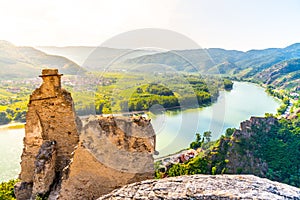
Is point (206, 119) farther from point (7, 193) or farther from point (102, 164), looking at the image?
point (102, 164)

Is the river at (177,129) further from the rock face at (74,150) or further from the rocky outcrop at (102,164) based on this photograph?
the rocky outcrop at (102,164)

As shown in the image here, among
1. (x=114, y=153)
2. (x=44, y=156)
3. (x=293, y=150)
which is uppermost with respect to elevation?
(x=114, y=153)

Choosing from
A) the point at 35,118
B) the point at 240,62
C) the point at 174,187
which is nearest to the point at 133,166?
the point at 174,187

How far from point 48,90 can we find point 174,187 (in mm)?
3992

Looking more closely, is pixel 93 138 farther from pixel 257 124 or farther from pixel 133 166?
pixel 257 124

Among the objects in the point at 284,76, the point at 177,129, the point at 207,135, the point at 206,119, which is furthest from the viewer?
the point at 284,76

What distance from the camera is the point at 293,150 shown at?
27531 millimetres

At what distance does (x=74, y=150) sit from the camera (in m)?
5.34

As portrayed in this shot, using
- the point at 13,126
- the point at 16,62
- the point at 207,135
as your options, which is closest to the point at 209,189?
the point at 207,135

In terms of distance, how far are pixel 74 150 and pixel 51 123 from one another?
131 centimetres

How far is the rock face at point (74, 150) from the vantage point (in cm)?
511

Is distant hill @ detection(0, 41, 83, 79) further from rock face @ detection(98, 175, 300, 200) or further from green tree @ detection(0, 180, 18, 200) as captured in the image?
rock face @ detection(98, 175, 300, 200)

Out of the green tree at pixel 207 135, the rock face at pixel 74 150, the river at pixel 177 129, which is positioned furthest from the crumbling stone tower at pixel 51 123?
the green tree at pixel 207 135

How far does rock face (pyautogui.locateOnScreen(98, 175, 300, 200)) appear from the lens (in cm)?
317
